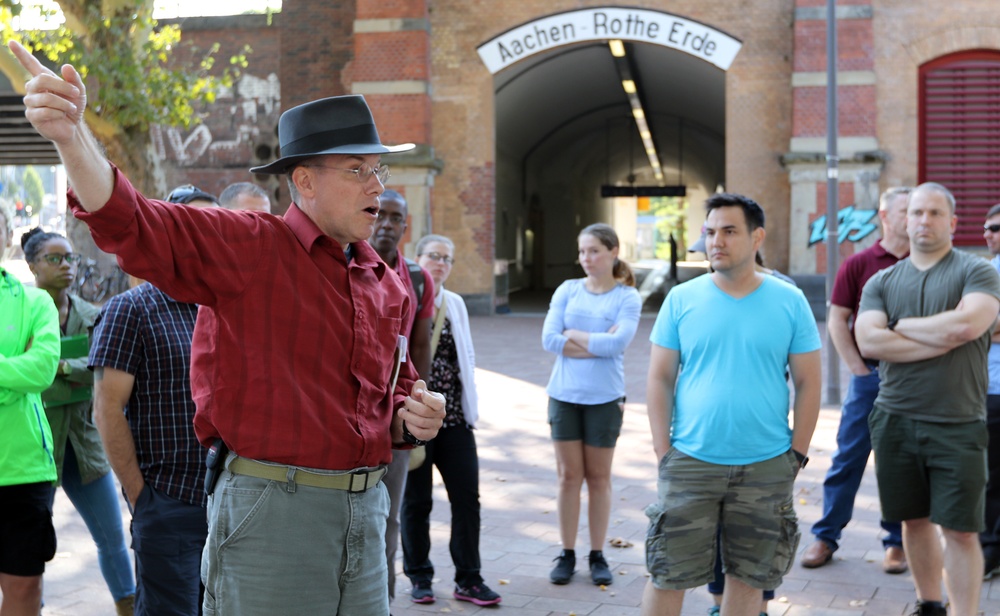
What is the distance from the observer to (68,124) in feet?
7.43

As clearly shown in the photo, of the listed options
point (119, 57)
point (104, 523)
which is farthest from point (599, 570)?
point (119, 57)

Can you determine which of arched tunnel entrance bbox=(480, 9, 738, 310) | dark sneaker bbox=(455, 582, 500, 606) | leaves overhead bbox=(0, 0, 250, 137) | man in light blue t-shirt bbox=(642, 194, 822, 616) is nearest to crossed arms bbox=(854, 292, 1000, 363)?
man in light blue t-shirt bbox=(642, 194, 822, 616)

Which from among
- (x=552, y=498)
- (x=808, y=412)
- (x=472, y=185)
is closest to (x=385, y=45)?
(x=472, y=185)

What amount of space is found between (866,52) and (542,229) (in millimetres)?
19011

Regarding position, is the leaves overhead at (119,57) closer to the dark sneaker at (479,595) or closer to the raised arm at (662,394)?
the dark sneaker at (479,595)

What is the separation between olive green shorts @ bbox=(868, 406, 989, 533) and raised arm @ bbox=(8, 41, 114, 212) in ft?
12.9

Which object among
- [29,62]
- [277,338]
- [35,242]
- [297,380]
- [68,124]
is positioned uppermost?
[29,62]

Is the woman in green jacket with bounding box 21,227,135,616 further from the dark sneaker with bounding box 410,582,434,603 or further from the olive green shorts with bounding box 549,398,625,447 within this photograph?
the olive green shorts with bounding box 549,398,625,447

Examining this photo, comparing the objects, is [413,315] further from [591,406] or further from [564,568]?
[564,568]

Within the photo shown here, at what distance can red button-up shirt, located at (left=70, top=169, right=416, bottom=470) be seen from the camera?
8.92 ft

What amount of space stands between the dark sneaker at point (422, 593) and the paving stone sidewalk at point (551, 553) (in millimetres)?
45

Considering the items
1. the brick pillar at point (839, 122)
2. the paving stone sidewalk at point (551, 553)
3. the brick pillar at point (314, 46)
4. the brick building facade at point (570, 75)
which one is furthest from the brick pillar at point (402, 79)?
the paving stone sidewalk at point (551, 553)

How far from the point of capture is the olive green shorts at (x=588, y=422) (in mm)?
6141

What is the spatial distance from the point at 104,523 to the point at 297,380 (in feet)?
9.24
